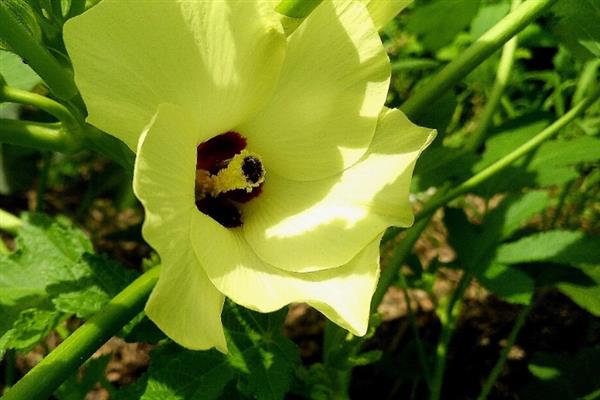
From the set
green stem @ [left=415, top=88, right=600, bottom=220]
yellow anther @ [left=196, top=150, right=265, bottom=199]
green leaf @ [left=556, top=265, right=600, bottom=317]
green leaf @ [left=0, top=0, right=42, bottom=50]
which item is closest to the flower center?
yellow anther @ [left=196, top=150, right=265, bottom=199]

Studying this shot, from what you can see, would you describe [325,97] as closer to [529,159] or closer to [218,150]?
[218,150]

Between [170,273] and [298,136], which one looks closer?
[170,273]

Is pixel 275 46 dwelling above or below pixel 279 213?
above

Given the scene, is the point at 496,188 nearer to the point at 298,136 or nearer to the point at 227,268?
the point at 298,136

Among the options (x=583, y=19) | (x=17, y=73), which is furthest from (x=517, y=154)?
(x=17, y=73)

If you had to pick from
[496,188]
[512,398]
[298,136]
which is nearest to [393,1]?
[298,136]

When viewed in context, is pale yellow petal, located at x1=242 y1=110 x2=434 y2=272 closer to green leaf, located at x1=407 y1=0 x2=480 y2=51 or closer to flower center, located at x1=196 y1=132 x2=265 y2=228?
flower center, located at x1=196 y1=132 x2=265 y2=228
